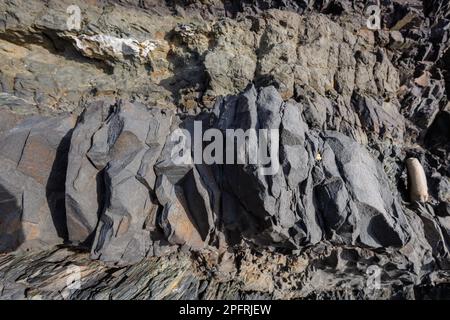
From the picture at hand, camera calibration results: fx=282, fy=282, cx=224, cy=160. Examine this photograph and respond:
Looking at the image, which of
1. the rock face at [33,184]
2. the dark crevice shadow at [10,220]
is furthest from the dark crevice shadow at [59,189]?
the dark crevice shadow at [10,220]

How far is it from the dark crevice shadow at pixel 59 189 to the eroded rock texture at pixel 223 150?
0.03 metres

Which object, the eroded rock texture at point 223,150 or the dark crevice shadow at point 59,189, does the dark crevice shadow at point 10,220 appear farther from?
the dark crevice shadow at point 59,189

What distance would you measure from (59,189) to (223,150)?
411 cm

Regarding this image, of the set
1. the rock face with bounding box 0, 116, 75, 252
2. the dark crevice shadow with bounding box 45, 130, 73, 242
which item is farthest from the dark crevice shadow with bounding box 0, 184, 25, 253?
the dark crevice shadow with bounding box 45, 130, 73, 242

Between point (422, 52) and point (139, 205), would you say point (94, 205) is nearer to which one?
point (139, 205)

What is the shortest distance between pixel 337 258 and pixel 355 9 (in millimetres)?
10924

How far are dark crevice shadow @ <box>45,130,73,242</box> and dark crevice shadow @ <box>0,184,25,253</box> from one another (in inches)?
25.6

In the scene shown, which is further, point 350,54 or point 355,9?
point 355,9

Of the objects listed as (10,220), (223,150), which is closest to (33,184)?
(10,220)

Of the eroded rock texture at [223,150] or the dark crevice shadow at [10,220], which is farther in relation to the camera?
the eroded rock texture at [223,150]

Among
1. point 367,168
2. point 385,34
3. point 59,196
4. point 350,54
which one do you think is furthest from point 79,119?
point 385,34

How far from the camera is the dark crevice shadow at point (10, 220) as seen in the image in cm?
638

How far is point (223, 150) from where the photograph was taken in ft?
22.5
